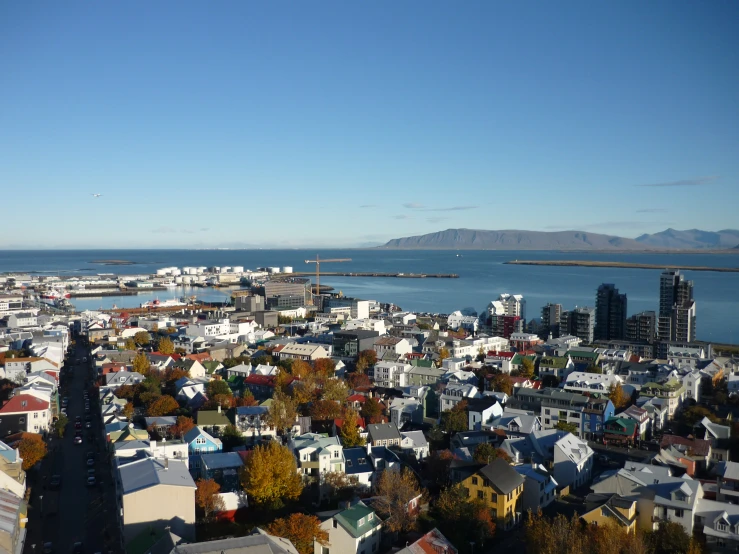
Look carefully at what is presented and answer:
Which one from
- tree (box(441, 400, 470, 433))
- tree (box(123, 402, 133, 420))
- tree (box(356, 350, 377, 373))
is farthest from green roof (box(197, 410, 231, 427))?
tree (box(356, 350, 377, 373))

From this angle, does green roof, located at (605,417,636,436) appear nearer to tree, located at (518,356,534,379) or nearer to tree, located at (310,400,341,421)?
tree, located at (518,356,534,379)

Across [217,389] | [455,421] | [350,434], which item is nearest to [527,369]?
[455,421]

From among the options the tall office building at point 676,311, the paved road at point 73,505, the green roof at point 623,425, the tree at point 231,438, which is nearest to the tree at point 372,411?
the tree at point 231,438

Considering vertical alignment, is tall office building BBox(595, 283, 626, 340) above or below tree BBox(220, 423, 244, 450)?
above

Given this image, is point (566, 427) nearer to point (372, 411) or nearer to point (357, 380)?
point (372, 411)

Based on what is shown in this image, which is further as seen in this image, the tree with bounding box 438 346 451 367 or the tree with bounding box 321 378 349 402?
the tree with bounding box 438 346 451 367

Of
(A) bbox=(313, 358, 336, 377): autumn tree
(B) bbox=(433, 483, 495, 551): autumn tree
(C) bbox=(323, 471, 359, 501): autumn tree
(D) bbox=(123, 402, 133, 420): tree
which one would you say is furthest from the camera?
(A) bbox=(313, 358, 336, 377): autumn tree

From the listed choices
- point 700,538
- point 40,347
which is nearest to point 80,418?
point 40,347
